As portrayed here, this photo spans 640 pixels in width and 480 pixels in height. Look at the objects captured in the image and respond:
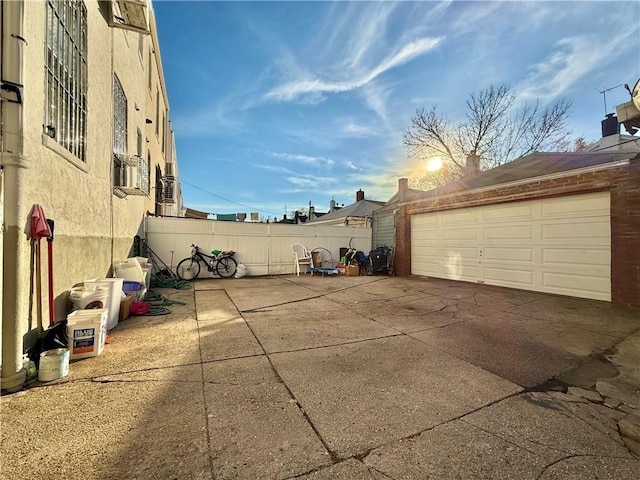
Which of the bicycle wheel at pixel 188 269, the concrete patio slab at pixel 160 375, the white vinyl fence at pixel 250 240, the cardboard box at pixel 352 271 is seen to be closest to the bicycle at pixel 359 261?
the cardboard box at pixel 352 271

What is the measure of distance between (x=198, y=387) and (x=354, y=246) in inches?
400

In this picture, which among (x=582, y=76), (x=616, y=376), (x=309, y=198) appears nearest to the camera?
(x=616, y=376)

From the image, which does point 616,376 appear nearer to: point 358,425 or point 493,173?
point 358,425

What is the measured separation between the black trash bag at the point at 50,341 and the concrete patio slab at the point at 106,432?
0.50 m

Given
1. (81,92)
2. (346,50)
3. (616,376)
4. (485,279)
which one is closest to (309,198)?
(346,50)

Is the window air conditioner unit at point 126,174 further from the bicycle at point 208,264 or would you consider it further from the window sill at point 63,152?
the bicycle at point 208,264

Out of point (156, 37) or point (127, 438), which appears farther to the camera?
point (156, 37)

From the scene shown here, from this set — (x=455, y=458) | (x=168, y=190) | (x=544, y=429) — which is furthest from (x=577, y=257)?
(x=168, y=190)

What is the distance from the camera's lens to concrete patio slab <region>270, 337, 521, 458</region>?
5.72ft

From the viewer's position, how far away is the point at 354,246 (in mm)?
12031

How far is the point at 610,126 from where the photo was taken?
32.7ft

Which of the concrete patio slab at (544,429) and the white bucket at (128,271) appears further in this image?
the white bucket at (128,271)

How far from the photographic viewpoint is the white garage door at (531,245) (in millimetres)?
5609

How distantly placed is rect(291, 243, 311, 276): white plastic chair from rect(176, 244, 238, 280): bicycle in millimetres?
2188
